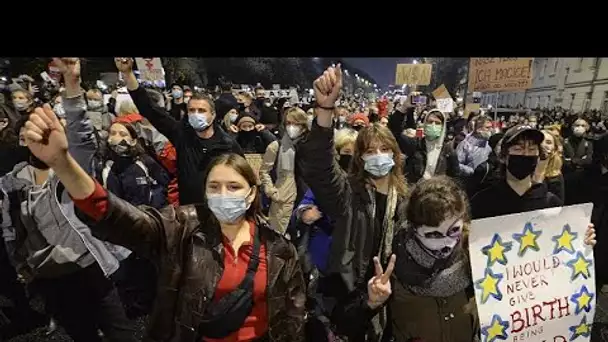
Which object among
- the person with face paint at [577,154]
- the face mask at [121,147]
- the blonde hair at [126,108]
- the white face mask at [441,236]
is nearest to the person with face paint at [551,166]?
the person with face paint at [577,154]

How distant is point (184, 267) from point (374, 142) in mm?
1183

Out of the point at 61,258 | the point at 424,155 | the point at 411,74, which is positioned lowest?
the point at 61,258

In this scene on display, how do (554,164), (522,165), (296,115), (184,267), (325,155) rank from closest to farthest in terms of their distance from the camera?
(184,267)
(325,155)
(522,165)
(296,115)
(554,164)

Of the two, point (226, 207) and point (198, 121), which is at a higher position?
point (198, 121)

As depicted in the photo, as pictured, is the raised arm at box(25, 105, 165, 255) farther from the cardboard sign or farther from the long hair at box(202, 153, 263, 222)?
the cardboard sign

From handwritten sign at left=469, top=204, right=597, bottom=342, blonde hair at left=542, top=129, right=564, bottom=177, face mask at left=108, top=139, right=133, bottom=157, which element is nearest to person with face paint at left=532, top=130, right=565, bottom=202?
blonde hair at left=542, top=129, right=564, bottom=177

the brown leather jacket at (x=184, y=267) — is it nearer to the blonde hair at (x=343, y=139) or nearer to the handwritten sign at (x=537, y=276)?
the handwritten sign at (x=537, y=276)

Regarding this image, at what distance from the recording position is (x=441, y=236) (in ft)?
6.07

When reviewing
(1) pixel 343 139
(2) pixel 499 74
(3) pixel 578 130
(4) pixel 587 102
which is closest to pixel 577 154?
(3) pixel 578 130

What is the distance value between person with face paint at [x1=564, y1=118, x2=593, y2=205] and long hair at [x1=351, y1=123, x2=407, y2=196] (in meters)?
2.34

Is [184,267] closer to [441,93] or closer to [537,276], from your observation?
[537,276]

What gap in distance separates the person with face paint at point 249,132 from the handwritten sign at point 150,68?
1.14m

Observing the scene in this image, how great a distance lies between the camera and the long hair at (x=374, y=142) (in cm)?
236

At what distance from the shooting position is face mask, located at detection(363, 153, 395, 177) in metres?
2.35
